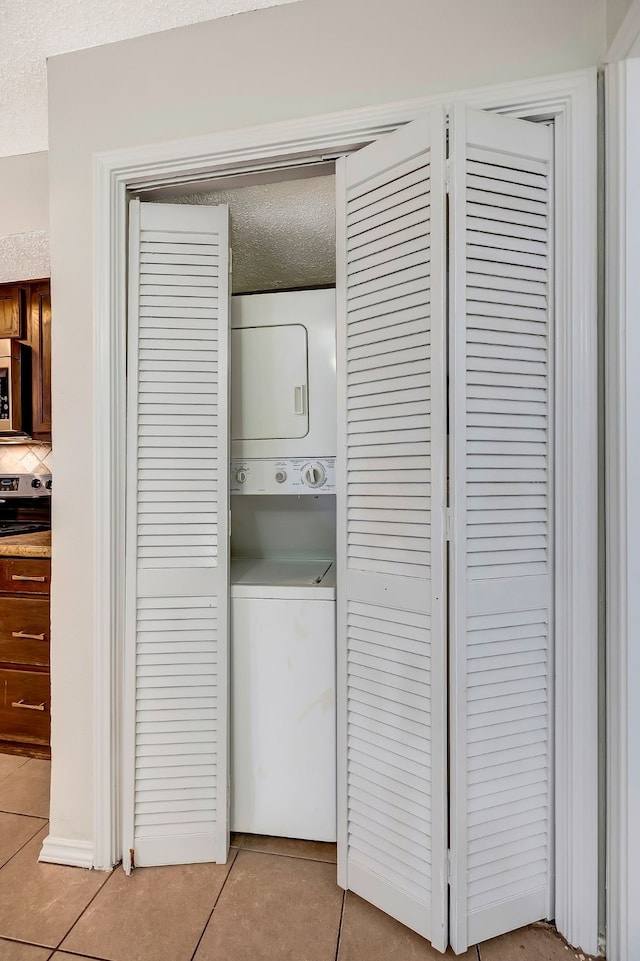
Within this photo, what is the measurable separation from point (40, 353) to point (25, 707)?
1861 millimetres

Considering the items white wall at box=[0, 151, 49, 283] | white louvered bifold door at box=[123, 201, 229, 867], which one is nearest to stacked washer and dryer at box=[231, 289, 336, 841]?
white louvered bifold door at box=[123, 201, 229, 867]

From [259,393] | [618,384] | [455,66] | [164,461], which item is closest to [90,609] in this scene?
[164,461]

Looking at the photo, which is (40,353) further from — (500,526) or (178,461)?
(500,526)

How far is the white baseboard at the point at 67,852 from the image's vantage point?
152 cm

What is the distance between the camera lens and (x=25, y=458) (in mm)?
3006

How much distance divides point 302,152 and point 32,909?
231 cm

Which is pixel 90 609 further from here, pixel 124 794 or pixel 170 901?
pixel 170 901

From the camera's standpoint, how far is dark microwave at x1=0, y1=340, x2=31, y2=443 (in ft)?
8.82

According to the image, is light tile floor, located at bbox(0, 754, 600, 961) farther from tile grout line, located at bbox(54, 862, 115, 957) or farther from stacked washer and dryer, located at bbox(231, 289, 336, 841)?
stacked washer and dryer, located at bbox(231, 289, 336, 841)

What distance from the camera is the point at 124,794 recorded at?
4.99ft

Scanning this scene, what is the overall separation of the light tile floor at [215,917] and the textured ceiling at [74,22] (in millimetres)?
2602

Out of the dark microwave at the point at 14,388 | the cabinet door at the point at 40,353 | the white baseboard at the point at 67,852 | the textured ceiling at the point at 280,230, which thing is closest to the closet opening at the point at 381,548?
the white baseboard at the point at 67,852

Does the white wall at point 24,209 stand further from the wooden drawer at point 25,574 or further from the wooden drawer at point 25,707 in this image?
the wooden drawer at point 25,707

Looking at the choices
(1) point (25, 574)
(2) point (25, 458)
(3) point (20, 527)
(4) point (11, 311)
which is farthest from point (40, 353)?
(1) point (25, 574)
